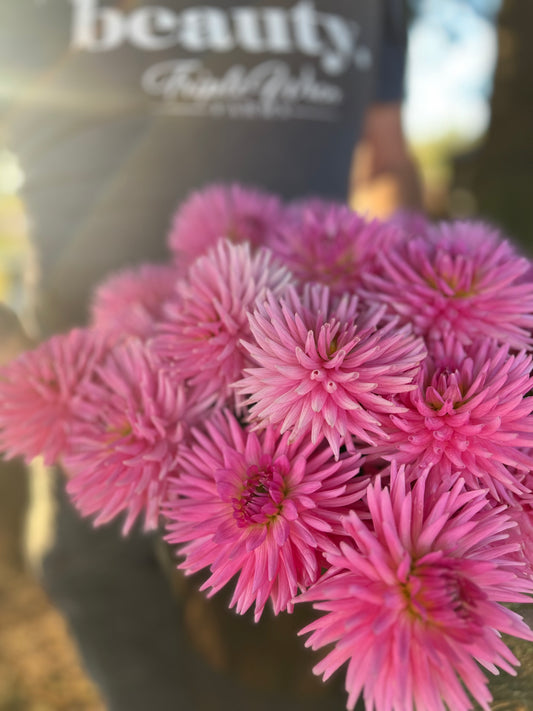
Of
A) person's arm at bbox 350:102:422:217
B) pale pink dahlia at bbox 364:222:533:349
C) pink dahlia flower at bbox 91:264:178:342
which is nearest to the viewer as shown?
pale pink dahlia at bbox 364:222:533:349

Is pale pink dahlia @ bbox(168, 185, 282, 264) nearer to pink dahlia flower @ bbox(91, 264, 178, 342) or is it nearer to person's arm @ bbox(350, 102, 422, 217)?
pink dahlia flower @ bbox(91, 264, 178, 342)

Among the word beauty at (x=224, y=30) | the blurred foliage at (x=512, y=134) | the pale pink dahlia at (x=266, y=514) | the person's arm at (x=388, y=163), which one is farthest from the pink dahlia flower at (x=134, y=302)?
the blurred foliage at (x=512, y=134)

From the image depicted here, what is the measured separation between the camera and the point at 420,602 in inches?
9.4

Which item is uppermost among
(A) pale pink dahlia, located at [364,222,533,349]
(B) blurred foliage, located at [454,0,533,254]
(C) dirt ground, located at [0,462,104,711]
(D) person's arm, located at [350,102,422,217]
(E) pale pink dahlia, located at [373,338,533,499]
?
(B) blurred foliage, located at [454,0,533,254]

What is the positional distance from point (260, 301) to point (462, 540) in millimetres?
167

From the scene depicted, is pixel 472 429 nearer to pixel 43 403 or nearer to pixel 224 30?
pixel 43 403

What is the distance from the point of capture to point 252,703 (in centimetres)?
53

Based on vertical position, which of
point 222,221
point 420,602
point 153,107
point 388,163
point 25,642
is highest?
point 388,163

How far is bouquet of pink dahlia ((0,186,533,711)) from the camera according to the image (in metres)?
0.24

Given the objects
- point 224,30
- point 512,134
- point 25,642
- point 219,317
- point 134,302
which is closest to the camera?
point 219,317

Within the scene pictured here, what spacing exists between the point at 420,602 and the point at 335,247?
25 centimetres

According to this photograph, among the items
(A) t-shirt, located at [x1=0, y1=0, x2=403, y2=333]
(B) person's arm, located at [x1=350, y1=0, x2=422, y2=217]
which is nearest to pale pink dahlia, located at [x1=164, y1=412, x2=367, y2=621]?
(A) t-shirt, located at [x1=0, y1=0, x2=403, y2=333]

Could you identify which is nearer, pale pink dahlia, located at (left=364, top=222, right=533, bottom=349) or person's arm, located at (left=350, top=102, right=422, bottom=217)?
pale pink dahlia, located at (left=364, top=222, right=533, bottom=349)

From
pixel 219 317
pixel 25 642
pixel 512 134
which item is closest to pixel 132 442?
pixel 219 317
